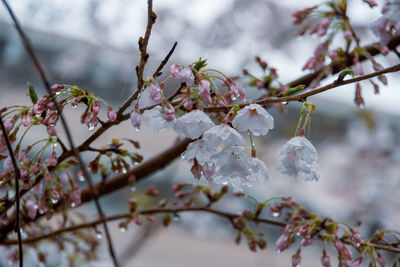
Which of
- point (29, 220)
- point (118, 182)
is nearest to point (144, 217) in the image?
point (118, 182)

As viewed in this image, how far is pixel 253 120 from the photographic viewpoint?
1.82 ft

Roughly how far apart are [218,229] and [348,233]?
638cm

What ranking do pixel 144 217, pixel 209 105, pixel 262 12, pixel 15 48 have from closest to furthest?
pixel 209 105 < pixel 144 217 < pixel 262 12 < pixel 15 48

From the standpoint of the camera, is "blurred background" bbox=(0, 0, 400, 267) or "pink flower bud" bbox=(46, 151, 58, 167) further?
"blurred background" bbox=(0, 0, 400, 267)

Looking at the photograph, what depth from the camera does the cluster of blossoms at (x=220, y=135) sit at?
0.54 meters

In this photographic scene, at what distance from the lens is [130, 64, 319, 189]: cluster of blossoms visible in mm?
537

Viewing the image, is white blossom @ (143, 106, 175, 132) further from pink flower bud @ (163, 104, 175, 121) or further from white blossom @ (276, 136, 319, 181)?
white blossom @ (276, 136, 319, 181)

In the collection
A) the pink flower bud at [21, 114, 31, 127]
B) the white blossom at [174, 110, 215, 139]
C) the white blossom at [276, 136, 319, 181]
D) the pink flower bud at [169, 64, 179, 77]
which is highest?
the pink flower bud at [21, 114, 31, 127]

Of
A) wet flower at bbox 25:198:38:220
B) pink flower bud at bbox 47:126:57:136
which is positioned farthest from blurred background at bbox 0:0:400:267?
pink flower bud at bbox 47:126:57:136

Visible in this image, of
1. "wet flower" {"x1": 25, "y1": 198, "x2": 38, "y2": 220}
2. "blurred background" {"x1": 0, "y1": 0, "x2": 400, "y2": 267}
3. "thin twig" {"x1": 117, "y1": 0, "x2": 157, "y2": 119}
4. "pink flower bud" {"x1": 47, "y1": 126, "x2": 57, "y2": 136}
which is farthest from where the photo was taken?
"blurred background" {"x1": 0, "y1": 0, "x2": 400, "y2": 267}

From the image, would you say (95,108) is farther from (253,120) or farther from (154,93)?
(253,120)

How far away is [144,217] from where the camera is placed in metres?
0.92

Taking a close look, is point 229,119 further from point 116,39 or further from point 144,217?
point 116,39

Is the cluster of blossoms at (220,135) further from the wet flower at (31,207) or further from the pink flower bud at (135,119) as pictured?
the wet flower at (31,207)
